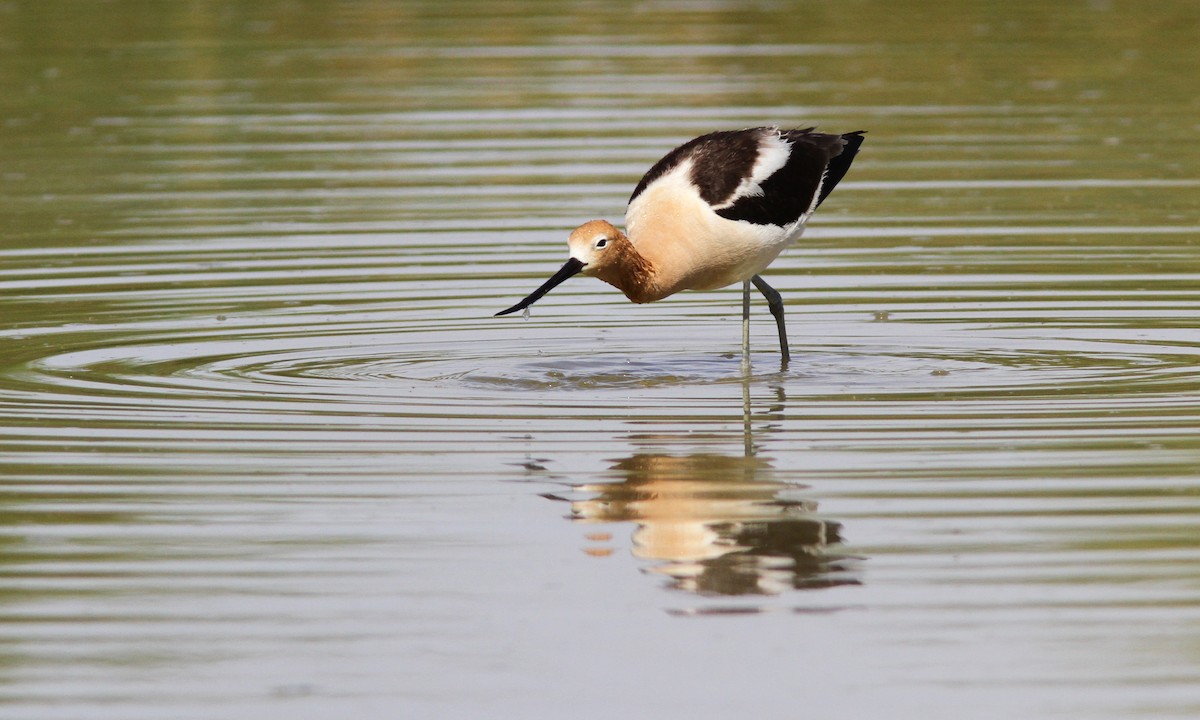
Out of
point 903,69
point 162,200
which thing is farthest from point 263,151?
point 903,69

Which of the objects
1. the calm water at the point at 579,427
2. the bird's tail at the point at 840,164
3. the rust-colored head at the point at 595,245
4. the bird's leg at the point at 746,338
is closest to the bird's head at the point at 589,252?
the rust-colored head at the point at 595,245

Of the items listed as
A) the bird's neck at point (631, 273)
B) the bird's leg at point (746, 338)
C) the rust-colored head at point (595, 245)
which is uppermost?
the rust-colored head at point (595, 245)

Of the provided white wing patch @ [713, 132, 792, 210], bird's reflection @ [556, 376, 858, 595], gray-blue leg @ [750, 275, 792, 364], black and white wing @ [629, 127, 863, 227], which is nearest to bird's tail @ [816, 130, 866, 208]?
black and white wing @ [629, 127, 863, 227]

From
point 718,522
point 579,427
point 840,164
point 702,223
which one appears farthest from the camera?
point 840,164

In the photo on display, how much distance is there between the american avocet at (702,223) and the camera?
1070 cm

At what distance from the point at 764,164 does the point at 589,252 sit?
55.1 inches

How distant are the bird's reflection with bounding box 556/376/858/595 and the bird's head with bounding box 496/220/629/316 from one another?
4.64 feet

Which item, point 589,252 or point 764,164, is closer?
point 589,252

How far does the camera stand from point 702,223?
10.9 metres

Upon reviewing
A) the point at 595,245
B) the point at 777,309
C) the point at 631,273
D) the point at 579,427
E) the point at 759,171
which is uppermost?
the point at 759,171

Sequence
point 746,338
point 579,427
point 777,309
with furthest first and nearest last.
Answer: point 777,309, point 746,338, point 579,427

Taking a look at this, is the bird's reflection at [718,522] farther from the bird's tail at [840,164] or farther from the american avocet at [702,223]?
the bird's tail at [840,164]

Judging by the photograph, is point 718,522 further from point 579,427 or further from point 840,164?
point 840,164

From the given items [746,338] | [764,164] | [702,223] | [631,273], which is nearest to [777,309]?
[746,338]
